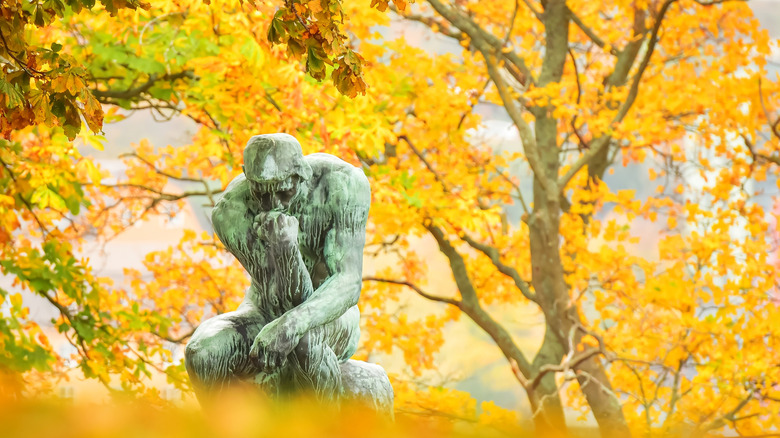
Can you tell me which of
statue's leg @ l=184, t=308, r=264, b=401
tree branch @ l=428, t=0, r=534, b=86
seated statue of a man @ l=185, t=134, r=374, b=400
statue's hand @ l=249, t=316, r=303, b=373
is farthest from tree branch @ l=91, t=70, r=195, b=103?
statue's hand @ l=249, t=316, r=303, b=373

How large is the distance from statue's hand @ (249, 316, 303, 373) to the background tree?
3.20 metres

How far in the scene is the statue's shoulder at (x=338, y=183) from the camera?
3658 mm

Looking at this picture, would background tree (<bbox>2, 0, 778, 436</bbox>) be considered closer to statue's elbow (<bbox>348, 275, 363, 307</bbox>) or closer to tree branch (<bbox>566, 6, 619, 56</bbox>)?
tree branch (<bbox>566, 6, 619, 56</bbox>)

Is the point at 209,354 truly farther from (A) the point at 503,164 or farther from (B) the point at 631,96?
(A) the point at 503,164

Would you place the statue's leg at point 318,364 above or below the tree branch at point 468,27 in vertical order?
→ below

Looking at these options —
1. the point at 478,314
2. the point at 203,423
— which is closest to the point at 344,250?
the point at 203,423

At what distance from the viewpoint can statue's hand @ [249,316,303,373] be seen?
10.9 ft

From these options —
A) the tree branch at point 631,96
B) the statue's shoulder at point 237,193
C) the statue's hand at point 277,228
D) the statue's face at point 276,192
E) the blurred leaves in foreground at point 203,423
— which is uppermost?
the tree branch at point 631,96

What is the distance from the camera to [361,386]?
365 cm

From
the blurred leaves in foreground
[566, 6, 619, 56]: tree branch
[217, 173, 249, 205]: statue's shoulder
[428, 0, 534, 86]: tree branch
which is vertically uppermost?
[566, 6, 619, 56]: tree branch

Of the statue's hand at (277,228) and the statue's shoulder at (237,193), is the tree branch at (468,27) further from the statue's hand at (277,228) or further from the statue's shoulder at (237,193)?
the statue's hand at (277,228)

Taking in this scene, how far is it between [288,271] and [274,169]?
366 millimetres

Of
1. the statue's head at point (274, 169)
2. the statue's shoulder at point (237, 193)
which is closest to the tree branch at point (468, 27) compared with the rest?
the statue's shoulder at point (237, 193)

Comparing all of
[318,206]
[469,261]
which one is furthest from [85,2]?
[469,261]
